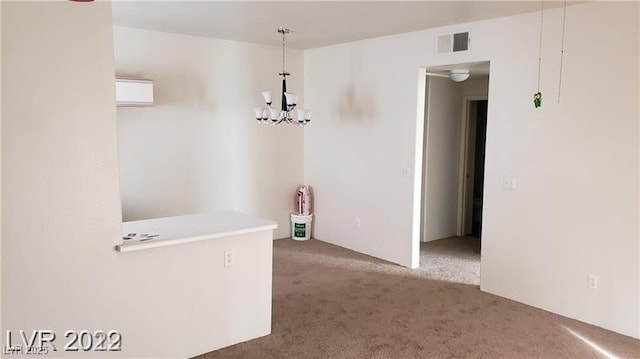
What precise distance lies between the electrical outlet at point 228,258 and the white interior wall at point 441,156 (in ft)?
12.9

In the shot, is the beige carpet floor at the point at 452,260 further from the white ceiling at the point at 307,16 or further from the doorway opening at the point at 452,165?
the white ceiling at the point at 307,16

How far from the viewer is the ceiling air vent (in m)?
4.82

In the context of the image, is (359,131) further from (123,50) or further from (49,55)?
(49,55)

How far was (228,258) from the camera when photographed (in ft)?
11.3

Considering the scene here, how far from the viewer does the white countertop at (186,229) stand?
3044 mm

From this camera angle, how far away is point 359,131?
6082 millimetres

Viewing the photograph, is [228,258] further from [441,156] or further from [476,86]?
[476,86]

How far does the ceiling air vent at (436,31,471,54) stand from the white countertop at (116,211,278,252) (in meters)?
2.71

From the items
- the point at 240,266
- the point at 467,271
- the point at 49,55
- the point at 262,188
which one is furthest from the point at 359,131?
the point at 49,55

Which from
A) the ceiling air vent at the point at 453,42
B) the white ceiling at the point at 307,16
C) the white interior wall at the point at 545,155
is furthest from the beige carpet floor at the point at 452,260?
the white ceiling at the point at 307,16

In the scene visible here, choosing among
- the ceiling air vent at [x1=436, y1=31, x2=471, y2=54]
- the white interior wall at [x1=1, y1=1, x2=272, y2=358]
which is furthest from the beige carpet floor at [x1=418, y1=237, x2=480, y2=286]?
the white interior wall at [x1=1, y1=1, x2=272, y2=358]

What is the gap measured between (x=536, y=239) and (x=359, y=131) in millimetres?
2495

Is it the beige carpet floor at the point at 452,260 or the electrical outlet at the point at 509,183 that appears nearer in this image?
the electrical outlet at the point at 509,183

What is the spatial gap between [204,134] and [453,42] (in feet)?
10.1
